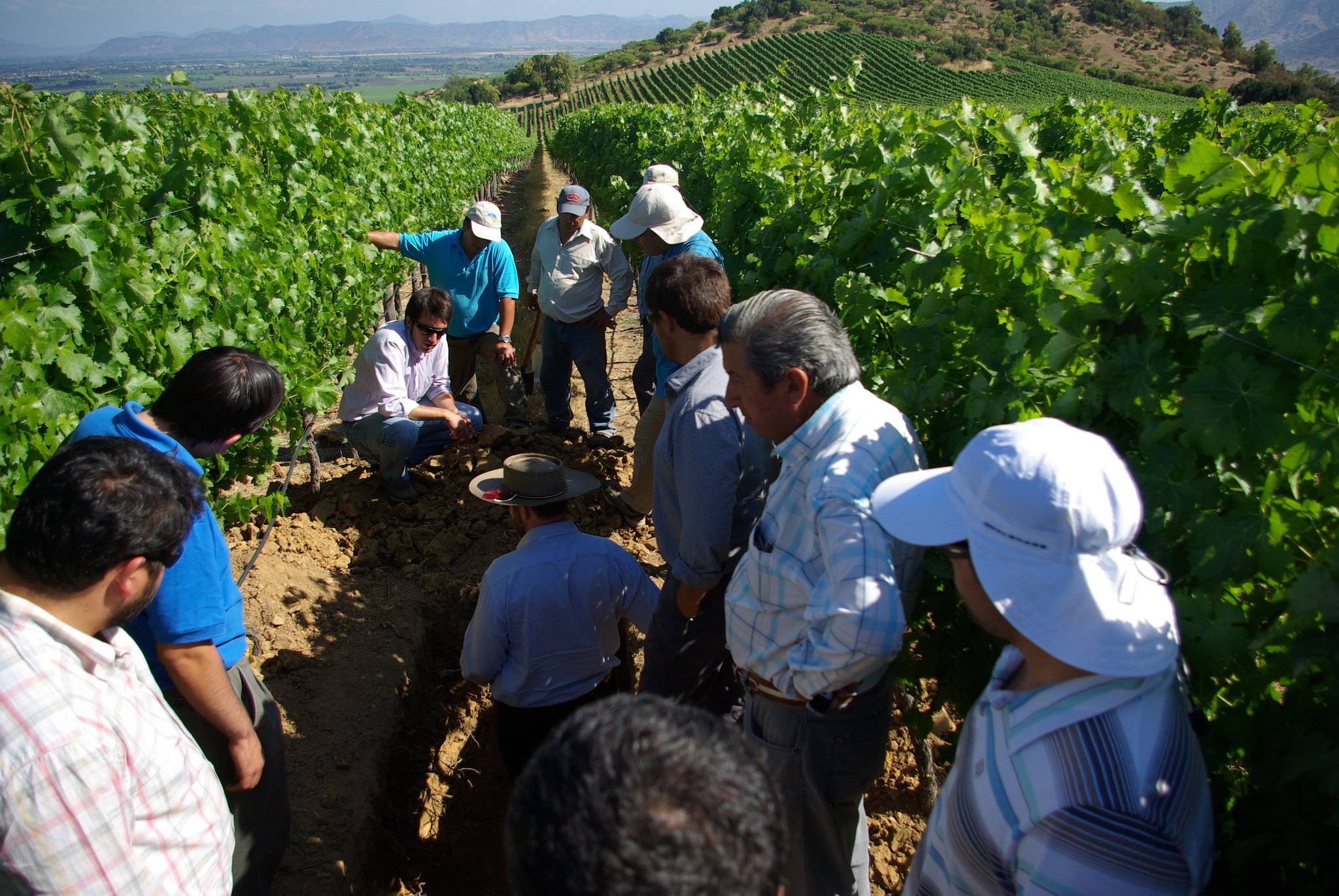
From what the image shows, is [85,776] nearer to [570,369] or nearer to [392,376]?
[392,376]

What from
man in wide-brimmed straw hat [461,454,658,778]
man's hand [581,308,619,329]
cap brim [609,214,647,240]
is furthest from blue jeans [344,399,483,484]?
man in wide-brimmed straw hat [461,454,658,778]

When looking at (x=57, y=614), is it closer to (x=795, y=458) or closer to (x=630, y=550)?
(x=795, y=458)

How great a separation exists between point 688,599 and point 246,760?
4.53ft

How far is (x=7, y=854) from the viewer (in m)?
1.40

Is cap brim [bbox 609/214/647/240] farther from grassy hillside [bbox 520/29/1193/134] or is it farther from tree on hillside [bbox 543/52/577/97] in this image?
tree on hillside [bbox 543/52/577/97]

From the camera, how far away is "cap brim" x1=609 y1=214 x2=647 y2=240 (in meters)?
4.93

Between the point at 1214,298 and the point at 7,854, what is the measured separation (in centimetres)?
247

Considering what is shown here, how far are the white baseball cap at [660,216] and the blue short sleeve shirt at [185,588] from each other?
309 centimetres

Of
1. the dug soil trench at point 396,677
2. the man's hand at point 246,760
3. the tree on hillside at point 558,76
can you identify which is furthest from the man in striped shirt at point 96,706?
the tree on hillside at point 558,76

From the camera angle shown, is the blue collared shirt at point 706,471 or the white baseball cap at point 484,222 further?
the white baseball cap at point 484,222

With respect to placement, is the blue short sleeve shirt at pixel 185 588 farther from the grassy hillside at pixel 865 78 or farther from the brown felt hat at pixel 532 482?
the grassy hillside at pixel 865 78

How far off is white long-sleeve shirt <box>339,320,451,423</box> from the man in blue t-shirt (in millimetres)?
2579

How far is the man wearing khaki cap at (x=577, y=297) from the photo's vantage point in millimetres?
6234

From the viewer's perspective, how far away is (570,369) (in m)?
6.66
